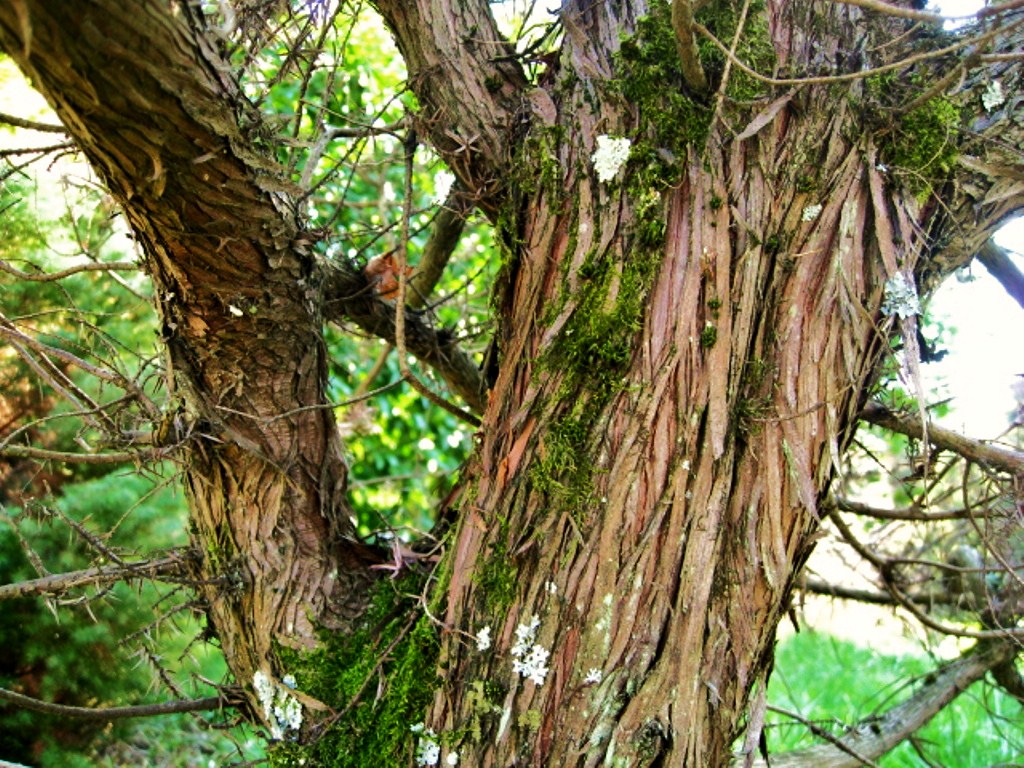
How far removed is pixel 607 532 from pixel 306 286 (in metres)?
0.80

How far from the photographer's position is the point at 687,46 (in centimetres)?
145

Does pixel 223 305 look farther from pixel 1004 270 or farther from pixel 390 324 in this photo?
pixel 1004 270

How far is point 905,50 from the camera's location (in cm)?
163

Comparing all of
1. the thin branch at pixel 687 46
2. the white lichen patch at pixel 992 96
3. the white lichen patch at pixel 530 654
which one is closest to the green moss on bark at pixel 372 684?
the white lichen patch at pixel 530 654

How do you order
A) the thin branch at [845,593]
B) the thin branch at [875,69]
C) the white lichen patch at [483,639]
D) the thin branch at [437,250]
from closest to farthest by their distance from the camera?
1. the thin branch at [875,69]
2. the white lichen patch at [483,639]
3. the thin branch at [437,250]
4. the thin branch at [845,593]

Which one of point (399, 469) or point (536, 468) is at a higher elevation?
point (399, 469)

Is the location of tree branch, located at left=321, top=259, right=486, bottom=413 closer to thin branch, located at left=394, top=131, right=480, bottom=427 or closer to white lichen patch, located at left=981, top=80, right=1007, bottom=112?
thin branch, located at left=394, top=131, right=480, bottom=427

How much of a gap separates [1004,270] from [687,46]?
1.34 m

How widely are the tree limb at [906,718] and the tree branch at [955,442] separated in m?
1.07

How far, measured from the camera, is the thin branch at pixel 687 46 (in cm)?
136

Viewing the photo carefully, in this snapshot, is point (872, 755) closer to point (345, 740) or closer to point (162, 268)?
point (345, 740)

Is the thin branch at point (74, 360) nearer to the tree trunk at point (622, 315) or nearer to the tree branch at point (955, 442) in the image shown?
the tree trunk at point (622, 315)

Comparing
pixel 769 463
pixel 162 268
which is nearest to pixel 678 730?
pixel 769 463

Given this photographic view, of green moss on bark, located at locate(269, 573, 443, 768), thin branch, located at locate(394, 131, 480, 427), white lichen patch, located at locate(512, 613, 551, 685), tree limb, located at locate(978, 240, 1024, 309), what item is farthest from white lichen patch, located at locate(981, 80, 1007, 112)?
green moss on bark, located at locate(269, 573, 443, 768)
